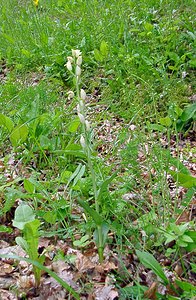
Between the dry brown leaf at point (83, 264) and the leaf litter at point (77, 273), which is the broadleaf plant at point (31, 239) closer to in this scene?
the leaf litter at point (77, 273)

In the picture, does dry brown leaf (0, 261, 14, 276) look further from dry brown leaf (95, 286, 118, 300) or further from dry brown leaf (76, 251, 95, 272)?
dry brown leaf (95, 286, 118, 300)

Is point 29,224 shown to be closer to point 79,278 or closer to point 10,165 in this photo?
point 79,278

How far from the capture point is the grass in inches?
97.0

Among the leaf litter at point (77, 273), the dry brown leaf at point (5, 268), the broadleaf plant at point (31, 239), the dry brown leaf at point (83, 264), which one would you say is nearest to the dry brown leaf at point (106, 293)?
the leaf litter at point (77, 273)

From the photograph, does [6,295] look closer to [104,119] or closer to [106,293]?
[106,293]

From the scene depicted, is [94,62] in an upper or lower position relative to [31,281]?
upper

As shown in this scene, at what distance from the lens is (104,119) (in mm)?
3781

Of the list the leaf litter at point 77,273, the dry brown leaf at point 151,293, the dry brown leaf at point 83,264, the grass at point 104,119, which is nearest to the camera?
the dry brown leaf at point 151,293

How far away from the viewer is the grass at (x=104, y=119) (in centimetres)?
246

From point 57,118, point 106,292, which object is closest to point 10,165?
point 57,118

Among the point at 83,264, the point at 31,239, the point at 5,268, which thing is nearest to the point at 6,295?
the point at 5,268

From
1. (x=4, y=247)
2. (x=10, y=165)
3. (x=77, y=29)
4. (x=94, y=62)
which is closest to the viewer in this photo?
(x=4, y=247)

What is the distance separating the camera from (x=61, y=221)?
8.23ft

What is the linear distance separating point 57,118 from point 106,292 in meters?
1.64
